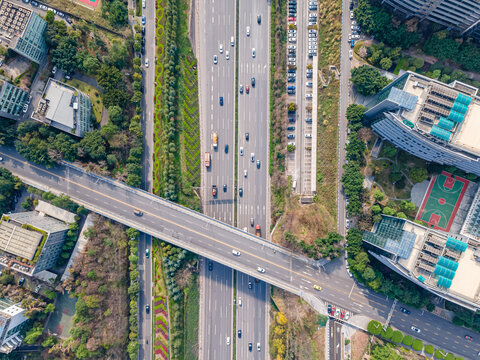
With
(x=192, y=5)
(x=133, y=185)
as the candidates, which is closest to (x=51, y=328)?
(x=133, y=185)

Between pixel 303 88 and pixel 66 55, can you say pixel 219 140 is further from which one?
pixel 66 55

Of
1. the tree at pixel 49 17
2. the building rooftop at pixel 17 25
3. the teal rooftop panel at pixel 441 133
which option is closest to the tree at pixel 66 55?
the building rooftop at pixel 17 25

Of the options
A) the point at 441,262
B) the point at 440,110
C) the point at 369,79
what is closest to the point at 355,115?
the point at 369,79

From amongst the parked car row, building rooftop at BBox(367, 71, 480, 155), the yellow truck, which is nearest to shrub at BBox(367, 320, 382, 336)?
the parked car row

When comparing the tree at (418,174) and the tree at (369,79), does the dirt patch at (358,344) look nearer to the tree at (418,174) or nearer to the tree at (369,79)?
the tree at (418,174)

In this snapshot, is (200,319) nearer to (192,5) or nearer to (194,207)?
(194,207)
